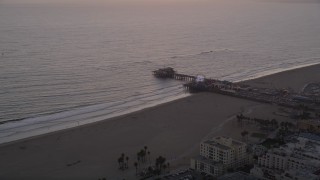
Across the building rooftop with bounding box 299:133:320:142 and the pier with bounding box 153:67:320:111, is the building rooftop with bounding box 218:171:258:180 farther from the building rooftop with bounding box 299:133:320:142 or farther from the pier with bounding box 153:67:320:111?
the pier with bounding box 153:67:320:111

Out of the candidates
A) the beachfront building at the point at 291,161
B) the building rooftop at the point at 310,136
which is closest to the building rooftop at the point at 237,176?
the beachfront building at the point at 291,161

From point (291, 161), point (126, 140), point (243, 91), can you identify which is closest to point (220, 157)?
point (291, 161)

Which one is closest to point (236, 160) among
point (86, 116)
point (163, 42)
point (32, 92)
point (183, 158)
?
point (183, 158)

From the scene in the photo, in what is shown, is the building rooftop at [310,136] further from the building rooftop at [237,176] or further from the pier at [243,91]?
the pier at [243,91]

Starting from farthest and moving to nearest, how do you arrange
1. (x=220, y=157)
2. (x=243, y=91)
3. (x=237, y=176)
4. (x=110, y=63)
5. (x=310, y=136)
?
(x=110, y=63) < (x=243, y=91) < (x=310, y=136) < (x=220, y=157) < (x=237, y=176)

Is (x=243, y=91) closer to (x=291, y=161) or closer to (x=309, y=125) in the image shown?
(x=309, y=125)

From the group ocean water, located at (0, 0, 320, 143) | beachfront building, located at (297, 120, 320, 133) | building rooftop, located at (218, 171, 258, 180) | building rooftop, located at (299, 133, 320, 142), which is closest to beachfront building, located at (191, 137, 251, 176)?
building rooftop, located at (218, 171, 258, 180)
